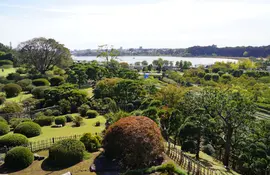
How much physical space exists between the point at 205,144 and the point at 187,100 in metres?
4.38

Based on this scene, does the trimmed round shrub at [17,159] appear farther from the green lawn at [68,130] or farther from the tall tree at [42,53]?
the tall tree at [42,53]

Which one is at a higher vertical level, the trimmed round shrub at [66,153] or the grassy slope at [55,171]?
the trimmed round shrub at [66,153]

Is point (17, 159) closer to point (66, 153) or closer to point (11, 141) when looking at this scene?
point (66, 153)

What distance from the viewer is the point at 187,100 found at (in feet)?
67.1

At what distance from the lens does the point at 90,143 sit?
15141 mm

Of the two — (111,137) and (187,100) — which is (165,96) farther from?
(111,137)

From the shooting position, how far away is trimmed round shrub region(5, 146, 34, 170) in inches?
517

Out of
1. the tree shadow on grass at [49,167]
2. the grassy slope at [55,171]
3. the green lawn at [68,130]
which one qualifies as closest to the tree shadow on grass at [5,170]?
the grassy slope at [55,171]

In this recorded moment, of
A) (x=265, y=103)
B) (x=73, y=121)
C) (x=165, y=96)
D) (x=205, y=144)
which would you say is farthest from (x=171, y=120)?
(x=265, y=103)

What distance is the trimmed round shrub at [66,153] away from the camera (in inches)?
521

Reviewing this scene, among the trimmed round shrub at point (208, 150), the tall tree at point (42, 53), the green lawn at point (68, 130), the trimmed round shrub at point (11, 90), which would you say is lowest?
the trimmed round shrub at point (208, 150)

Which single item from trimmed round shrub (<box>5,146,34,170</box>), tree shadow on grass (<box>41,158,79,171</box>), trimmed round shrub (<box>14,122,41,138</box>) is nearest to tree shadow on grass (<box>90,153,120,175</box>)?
tree shadow on grass (<box>41,158,79,171</box>)

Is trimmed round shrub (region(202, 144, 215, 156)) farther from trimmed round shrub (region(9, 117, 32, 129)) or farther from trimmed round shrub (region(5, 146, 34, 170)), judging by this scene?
trimmed round shrub (region(9, 117, 32, 129))

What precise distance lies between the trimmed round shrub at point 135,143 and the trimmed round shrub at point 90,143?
2670mm
